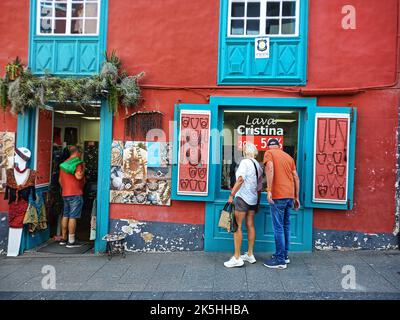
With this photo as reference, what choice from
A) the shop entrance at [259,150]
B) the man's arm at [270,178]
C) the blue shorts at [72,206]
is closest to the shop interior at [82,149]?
the blue shorts at [72,206]

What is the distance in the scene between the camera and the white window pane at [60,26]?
23.9ft

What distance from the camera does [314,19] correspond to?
6770mm

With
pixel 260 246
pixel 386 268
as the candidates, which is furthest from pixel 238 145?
pixel 386 268

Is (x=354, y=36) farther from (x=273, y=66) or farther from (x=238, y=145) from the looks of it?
(x=238, y=145)

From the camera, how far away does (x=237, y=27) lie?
7008 millimetres

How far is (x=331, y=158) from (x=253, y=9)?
10.0 ft

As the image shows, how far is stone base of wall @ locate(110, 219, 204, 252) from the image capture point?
6934 millimetres

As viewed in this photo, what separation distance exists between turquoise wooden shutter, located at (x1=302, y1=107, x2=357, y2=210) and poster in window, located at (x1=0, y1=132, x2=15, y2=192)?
18.2 feet

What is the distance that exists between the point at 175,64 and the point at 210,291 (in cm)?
403

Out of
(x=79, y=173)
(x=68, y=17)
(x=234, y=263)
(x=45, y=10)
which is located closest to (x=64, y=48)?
(x=68, y=17)

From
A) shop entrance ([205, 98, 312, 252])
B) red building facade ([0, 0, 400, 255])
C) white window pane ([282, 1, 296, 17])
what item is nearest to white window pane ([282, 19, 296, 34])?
white window pane ([282, 1, 296, 17])

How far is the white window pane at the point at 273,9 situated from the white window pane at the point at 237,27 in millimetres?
528

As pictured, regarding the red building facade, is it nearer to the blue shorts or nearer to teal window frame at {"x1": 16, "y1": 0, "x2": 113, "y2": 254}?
teal window frame at {"x1": 16, "y1": 0, "x2": 113, "y2": 254}

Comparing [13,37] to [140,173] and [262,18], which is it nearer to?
[140,173]
